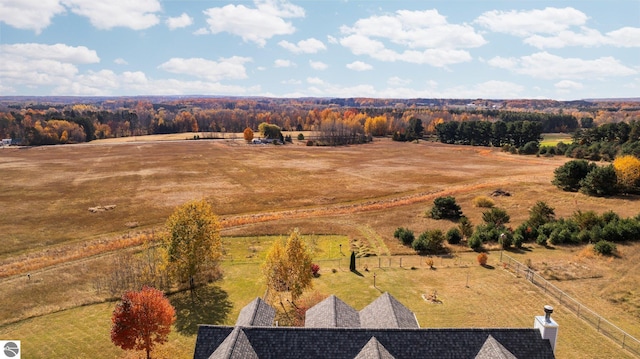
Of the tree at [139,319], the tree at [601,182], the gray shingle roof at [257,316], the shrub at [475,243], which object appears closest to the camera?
the gray shingle roof at [257,316]

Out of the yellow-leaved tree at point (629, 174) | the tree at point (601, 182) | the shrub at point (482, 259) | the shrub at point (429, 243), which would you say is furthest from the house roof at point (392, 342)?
the yellow-leaved tree at point (629, 174)

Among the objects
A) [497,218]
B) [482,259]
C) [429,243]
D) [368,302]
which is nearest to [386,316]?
[368,302]

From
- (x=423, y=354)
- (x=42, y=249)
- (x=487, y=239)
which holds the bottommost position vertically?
(x=42, y=249)

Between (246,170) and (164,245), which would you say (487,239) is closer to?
(164,245)

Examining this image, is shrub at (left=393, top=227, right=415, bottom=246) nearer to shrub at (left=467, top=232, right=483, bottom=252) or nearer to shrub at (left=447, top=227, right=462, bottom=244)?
shrub at (left=447, top=227, right=462, bottom=244)

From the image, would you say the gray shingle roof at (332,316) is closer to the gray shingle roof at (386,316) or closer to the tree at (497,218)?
the gray shingle roof at (386,316)

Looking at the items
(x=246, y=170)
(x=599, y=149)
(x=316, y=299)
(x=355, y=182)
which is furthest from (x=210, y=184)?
(x=599, y=149)
